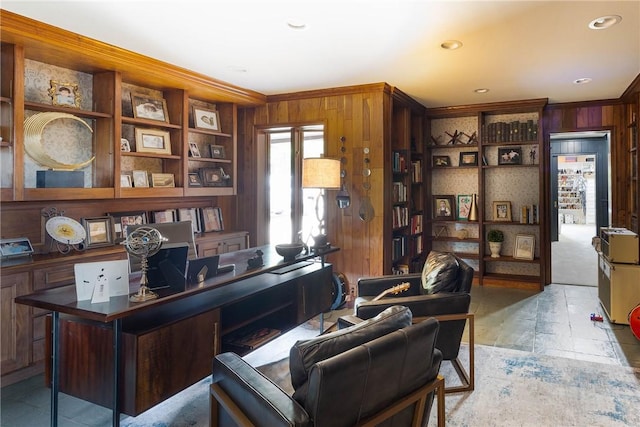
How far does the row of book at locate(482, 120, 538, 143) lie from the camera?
18.5ft

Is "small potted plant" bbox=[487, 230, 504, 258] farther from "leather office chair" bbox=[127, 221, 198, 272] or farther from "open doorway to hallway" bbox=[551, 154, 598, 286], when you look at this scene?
"leather office chair" bbox=[127, 221, 198, 272]

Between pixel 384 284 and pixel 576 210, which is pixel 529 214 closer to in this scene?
pixel 384 284

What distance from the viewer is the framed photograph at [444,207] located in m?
6.31

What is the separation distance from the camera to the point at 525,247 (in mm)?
5848

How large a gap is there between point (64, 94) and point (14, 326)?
1.90 meters

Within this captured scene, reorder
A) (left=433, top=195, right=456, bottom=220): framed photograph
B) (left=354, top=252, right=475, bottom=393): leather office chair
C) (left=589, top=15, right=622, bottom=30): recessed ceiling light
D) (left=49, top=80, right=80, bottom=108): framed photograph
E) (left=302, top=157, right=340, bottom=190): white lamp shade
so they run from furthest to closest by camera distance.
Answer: (left=433, top=195, right=456, bottom=220): framed photograph → (left=302, top=157, right=340, bottom=190): white lamp shade → (left=49, top=80, right=80, bottom=108): framed photograph → (left=589, top=15, right=622, bottom=30): recessed ceiling light → (left=354, top=252, right=475, bottom=393): leather office chair

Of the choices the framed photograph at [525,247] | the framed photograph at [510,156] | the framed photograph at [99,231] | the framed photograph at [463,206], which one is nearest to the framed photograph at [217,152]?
the framed photograph at [99,231]

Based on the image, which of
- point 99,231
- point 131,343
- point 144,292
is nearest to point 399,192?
point 99,231

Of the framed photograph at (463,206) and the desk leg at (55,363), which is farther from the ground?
the framed photograph at (463,206)

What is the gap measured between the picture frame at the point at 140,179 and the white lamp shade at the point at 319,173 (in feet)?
5.57

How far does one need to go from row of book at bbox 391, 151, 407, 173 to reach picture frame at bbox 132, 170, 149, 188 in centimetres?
278

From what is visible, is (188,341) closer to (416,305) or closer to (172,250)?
(172,250)

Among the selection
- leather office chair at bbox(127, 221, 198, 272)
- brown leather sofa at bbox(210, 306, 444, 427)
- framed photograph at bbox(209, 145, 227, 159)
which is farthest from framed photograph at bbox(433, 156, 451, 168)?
brown leather sofa at bbox(210, 306, 444, 427)

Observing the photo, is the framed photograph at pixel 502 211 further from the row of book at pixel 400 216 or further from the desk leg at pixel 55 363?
the desk leg at pixel 55 363
